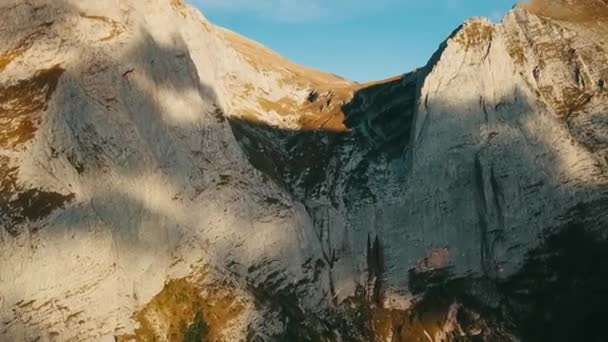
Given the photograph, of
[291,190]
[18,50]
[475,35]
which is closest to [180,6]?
[18,50]

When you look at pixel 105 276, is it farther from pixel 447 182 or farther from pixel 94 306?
pixel 447 182

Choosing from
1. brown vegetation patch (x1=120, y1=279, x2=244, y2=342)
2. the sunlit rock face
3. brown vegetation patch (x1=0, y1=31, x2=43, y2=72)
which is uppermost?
brown vegetation patch (x1=0, y1=31, x2=43, y2=72)

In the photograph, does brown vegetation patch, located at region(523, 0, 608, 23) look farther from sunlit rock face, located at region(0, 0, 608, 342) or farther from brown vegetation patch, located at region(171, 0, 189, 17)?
brown vegetation patch, located at region(171, 0, 189, 17)

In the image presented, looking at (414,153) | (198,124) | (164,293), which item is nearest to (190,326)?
(164,293)

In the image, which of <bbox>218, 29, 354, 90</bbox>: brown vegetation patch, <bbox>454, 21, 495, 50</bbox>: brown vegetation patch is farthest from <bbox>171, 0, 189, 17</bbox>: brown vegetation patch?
<bbox>454, 21, 495, 50</bbox>: brown vegetation patch

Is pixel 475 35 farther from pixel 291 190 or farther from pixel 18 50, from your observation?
pixel 18 50
